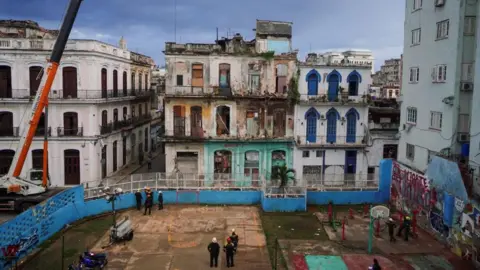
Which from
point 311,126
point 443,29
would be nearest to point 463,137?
point 443,29

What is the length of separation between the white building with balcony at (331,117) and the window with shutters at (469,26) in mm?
11270

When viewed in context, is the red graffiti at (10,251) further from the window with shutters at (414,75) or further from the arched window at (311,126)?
the window with shutters at (414,75)

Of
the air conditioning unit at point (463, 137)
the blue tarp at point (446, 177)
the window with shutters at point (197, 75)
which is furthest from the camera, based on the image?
the window with shutters at point (197, 75)

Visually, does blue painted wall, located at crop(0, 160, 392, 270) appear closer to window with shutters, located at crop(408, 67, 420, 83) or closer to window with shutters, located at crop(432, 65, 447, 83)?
window with shutters, located at crop(408, 67, 420, 83)

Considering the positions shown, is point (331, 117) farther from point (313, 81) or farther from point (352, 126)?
point (313, 81)

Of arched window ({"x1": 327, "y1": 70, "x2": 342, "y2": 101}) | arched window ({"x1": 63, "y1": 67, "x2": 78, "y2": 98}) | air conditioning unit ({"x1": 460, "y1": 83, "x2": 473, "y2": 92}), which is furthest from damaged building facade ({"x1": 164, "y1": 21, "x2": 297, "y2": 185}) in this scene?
air conditioning unit ({"x1": 460, "y1": 83, "x2": 473, "y2": 92})

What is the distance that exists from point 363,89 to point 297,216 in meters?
13.0

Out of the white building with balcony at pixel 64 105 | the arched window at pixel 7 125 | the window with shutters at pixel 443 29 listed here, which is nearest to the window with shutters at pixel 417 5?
the window with shutters at pixel 443 29

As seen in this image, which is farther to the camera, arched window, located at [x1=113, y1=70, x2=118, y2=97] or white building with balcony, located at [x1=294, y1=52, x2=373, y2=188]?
arched window, located at [x1=113, y1=70, x2=118, y2=97]

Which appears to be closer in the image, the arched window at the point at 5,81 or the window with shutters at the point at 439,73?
the window with shutters at the point at 439,73

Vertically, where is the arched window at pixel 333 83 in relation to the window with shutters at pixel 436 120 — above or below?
above

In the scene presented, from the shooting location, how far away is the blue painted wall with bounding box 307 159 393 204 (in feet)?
89.8

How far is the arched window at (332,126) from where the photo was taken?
32562 millimetres

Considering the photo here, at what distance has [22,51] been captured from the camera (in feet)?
98.6
